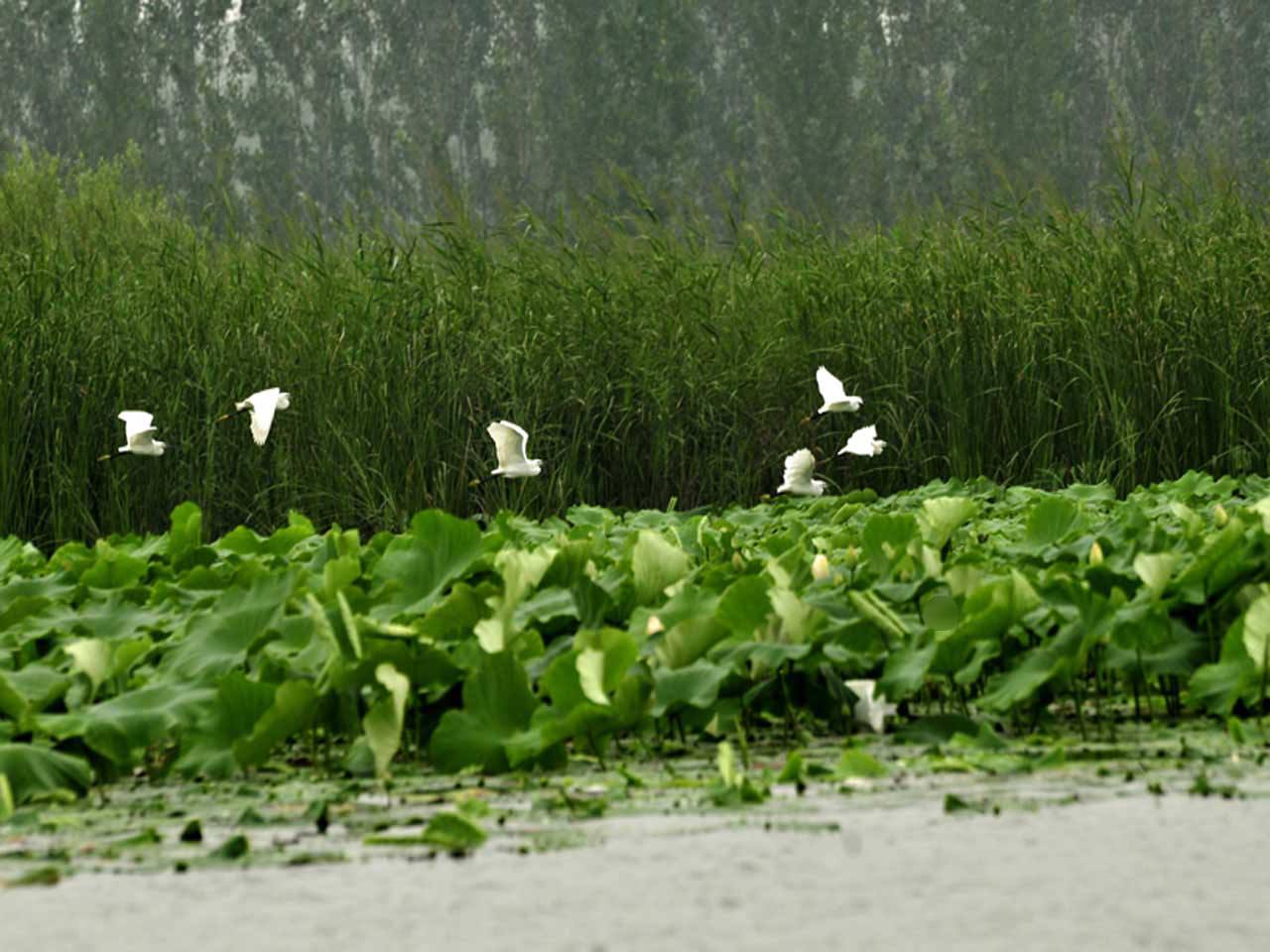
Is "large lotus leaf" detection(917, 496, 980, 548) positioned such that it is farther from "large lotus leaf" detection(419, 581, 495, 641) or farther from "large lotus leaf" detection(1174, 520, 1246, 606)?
"large lotus leaf" detection(419, 581, 495, 641)

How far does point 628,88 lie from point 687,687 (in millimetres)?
29514

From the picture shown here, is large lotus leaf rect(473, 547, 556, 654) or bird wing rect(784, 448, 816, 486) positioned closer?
large lotus leaf rect(473, 547, 556, 654)

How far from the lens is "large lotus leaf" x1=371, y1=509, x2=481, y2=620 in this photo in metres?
Result: 2.71

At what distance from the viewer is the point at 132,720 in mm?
2154

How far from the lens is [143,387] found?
616 centimetres

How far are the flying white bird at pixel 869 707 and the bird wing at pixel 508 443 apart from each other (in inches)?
104

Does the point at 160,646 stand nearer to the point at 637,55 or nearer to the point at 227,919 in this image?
the point at 227,919

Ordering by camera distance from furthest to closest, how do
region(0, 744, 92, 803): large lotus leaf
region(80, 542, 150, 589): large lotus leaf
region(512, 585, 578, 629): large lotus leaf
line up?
region(80, 542, 150, 589): large lotus leaf, region(512, 585, 578, 629): large lotus leaf, region(0, 744, 92, 803): large lotus leaf

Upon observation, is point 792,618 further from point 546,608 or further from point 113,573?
point 113,573

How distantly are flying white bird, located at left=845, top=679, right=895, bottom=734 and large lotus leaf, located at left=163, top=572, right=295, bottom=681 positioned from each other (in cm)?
80

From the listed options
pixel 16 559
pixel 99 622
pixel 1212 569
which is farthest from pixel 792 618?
pixel 16 559

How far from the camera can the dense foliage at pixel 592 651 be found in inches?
84.0

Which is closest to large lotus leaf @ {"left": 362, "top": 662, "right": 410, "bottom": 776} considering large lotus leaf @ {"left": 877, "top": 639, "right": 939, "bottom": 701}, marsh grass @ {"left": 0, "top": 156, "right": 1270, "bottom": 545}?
large lotus leaf @ {"left": 877, "top": 639, "right": 939, "bottom": 701}

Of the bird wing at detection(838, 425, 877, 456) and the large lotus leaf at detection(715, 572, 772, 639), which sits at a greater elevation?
the bird wing at detection(838, 425, 877, 456)
